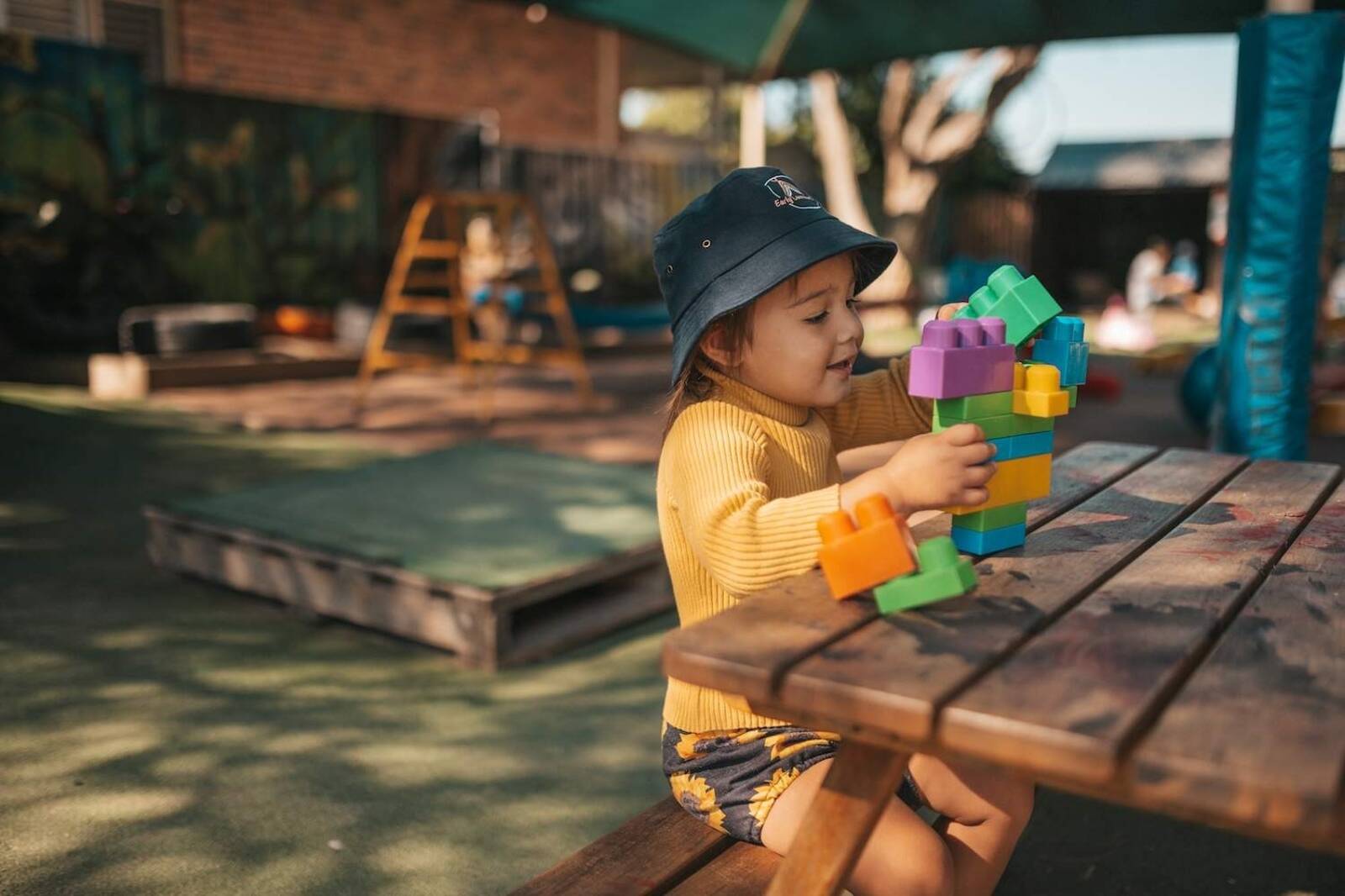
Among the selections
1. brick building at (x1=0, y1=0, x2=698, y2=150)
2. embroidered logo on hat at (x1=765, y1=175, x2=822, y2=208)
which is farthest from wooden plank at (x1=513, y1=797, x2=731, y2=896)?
brick building at (x1=0, y1=0, x2=698, y2=150)

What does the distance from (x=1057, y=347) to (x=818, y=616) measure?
62 centimetres

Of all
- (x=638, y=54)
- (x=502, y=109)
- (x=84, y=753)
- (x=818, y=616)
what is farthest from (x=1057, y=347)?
(x=638, y=54)

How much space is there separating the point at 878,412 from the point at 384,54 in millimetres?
11921

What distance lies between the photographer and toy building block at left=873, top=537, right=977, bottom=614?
135 cm

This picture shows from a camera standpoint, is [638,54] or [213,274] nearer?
[213,274]

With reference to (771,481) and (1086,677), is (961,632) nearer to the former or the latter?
(1086,677)

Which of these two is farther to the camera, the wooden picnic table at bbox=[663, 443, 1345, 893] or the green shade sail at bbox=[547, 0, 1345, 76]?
the green shade sail at bbox=[547, 0, 1345, 76]

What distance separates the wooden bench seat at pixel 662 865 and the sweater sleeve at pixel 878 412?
808 millimetres

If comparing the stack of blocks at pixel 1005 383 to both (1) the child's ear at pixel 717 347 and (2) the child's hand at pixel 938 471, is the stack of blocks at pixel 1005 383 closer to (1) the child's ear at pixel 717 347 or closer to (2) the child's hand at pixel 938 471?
(2) the child's hand at pixel 938 471

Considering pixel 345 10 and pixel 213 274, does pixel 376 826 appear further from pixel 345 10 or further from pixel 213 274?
pixel 345 10

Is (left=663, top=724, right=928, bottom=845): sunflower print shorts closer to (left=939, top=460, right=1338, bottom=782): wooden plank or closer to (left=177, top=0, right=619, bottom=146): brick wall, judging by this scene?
(left=939, top=460, right=1338, bottom=782): wooden plank

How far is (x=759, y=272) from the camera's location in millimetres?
1692

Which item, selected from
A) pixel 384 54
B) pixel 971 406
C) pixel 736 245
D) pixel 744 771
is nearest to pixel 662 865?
pixel 744 771

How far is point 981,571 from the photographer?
155 centimetres
